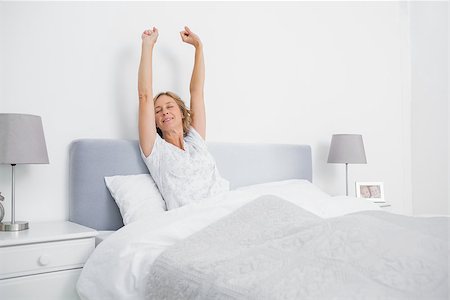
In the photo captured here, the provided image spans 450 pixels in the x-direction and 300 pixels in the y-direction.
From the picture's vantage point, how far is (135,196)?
202 cm

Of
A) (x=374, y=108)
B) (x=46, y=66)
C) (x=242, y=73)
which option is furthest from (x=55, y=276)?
(x=374, y=108)

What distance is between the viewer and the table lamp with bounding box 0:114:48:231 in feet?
5.55

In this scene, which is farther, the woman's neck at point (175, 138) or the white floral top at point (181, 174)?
the woman's neck at point (175, 138)

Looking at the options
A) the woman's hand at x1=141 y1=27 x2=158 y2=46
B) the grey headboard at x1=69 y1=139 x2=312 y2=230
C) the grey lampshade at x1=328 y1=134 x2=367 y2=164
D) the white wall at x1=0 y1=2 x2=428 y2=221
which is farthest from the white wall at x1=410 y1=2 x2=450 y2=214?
the woman's hand at x1=141 y1=27 x2=158 y2=46

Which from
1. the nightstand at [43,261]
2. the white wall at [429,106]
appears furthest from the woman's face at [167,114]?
the white wall at [429,106]

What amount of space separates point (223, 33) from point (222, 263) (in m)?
1.86

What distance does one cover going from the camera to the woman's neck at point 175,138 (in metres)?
2.27

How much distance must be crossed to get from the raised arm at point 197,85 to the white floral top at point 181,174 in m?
0.24

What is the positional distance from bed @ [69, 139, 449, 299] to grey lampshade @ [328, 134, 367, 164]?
89cm

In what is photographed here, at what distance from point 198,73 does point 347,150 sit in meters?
1.25

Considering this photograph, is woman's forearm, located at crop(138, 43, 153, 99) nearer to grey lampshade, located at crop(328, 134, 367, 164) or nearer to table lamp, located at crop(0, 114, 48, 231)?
table lamp, located at crop(0, 114, 48, 231)

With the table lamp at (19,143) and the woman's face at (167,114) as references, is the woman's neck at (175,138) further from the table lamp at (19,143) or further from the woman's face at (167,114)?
the table lamp at (19,143)

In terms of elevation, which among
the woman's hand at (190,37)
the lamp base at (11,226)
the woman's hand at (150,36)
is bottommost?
the lamp base at (11,226)

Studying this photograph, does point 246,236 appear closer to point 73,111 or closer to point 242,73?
point 73,111
